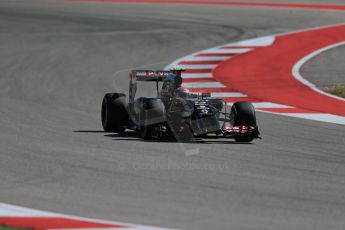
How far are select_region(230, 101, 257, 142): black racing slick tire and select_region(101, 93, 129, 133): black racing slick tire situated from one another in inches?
81.1

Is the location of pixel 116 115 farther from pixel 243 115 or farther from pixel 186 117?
pixel 243 115

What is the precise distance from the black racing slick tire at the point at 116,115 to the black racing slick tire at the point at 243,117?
81.1 inches

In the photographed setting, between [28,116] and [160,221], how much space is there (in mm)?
8363

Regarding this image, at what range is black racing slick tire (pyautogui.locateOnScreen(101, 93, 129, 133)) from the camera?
14898 mm

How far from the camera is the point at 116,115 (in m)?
14.9

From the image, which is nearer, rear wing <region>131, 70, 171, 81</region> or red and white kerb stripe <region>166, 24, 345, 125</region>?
rear wing <region>131, 70, 171, 81</region>

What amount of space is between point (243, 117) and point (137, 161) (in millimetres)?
Answer: 2294

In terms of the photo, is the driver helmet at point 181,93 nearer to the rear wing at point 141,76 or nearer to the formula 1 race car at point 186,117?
the formula 1 race car at point 186,117

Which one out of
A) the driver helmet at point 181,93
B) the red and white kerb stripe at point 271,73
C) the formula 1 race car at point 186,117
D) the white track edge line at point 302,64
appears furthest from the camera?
the white track edge line at point 302,64


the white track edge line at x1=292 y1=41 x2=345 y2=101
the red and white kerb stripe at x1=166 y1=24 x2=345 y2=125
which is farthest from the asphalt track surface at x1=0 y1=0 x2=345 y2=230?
the red and white kerb stripe at x1=166 y1=24 x2=345 y2=125

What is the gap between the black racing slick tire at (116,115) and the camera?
48.9 ft

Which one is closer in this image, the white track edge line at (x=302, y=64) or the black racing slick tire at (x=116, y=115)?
the black racing slick tire at (x=116, y=115)

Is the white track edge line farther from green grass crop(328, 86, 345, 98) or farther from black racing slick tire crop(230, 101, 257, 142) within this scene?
black racing slick tire crop(230, 101, 257, 142)

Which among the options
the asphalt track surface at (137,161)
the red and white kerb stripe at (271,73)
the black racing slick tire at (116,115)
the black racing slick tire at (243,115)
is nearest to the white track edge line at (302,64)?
the red and white kerb stripe at (271,73)
